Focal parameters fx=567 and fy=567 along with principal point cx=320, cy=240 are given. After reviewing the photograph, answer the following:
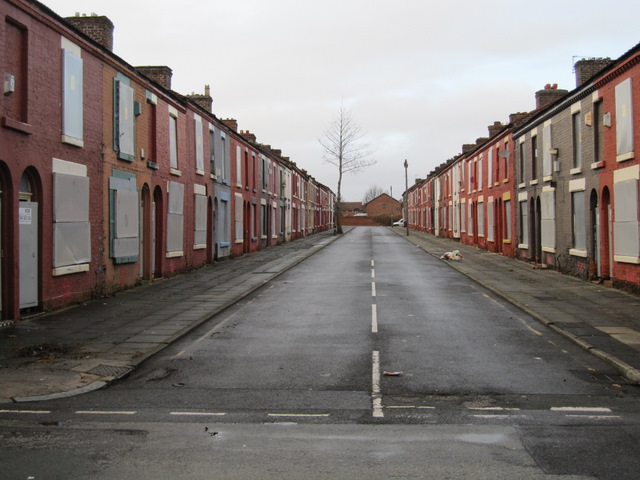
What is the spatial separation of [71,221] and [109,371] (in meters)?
6.57

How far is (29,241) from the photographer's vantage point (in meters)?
11.9

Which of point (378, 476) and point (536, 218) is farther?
point (536, 218)

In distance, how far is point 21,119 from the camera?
38.4ft

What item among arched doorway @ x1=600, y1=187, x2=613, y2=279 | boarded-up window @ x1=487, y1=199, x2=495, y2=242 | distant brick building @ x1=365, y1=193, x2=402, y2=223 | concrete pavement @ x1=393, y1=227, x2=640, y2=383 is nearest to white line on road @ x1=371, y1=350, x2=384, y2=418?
concrete pavement @ x1=393, y1=227, x2=640, y2=383

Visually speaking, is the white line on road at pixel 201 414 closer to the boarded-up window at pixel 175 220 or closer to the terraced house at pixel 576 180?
the terraced house at pixel 576 180

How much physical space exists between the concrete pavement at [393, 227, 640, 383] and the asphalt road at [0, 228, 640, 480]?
1.17 ft

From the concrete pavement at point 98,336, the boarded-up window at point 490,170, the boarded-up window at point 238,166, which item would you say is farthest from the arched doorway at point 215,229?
the boarded-up window at point 490,170

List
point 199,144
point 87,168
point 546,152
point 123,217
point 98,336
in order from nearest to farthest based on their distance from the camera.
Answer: point 98,336
point 87,168
point 123,217
point 546,152
point 199,144

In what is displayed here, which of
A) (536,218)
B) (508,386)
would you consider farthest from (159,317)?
(536,218)

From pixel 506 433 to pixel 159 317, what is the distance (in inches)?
336

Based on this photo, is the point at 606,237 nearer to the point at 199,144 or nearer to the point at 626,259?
the point at 626,259

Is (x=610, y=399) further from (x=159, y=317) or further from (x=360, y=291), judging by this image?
(x=360, y=291)

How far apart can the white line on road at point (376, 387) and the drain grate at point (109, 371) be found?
138 inches

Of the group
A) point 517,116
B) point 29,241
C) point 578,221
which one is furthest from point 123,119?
point 517,116
